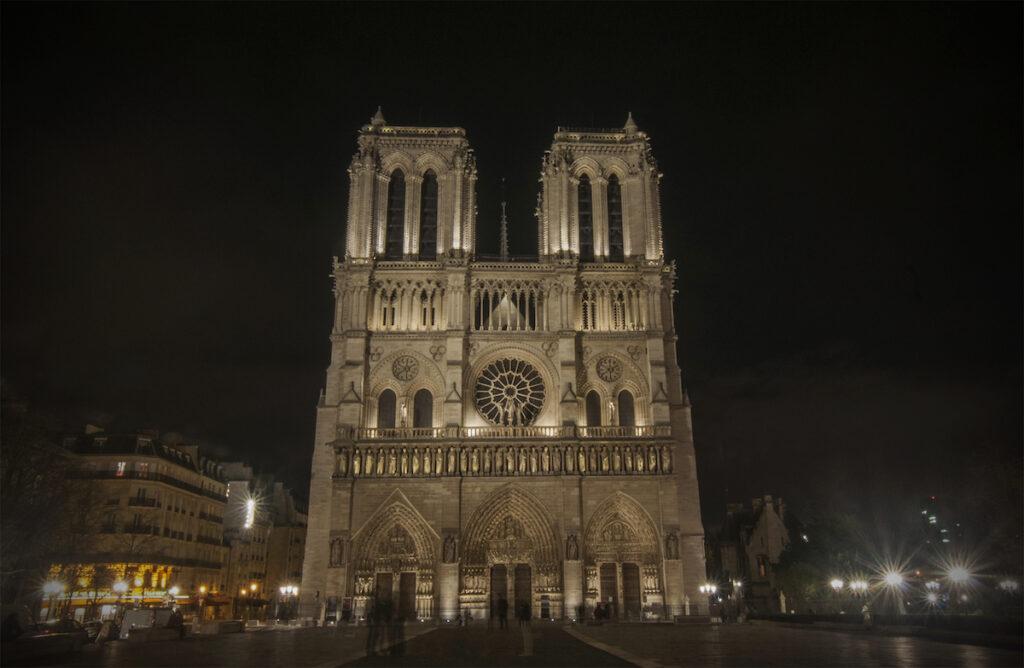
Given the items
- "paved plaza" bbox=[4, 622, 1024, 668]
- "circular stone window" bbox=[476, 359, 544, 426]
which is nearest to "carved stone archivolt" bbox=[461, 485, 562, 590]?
"circular stone window" bbox=[476, 359, 544, 426]

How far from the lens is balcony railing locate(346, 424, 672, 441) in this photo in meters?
41.1

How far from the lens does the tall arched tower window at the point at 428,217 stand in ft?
157

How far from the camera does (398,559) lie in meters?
39.8

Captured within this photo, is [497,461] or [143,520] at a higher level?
[497,461]

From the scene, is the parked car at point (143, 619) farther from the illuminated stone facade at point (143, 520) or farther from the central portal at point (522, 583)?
the central portal at point (522, 583)

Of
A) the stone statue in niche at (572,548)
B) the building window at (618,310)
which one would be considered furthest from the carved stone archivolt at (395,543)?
the building window at (618,310)

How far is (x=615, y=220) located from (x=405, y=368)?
51.6 ft

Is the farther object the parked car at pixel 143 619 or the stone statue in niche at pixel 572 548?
the stone statue in niche at pixel 572 548

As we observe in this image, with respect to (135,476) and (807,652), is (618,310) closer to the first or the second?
(135,476)

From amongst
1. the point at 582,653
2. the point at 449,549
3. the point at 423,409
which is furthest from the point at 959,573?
the point at 423,409

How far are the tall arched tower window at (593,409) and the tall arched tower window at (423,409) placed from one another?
899 centimetres

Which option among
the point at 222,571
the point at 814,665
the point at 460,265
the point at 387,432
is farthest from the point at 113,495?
the point at 814,665

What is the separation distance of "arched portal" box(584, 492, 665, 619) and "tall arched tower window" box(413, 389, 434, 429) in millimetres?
11578

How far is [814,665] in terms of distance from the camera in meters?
13.3
